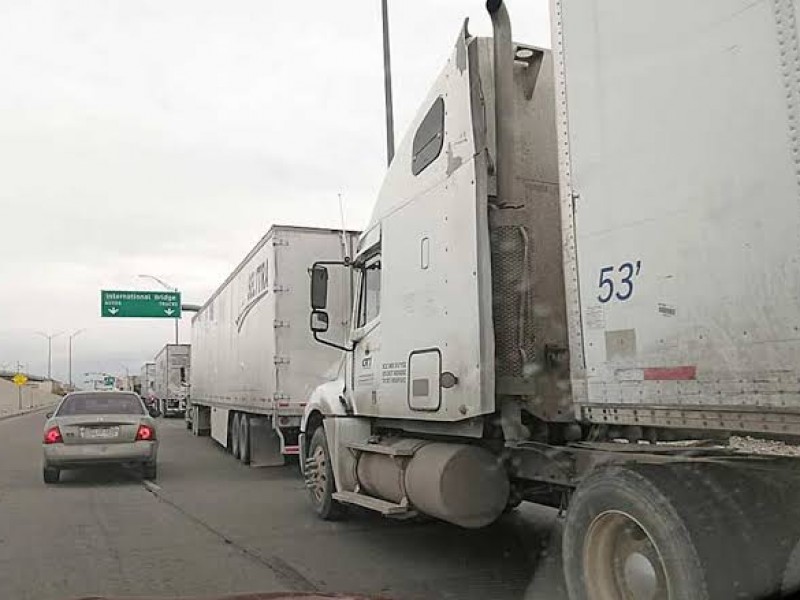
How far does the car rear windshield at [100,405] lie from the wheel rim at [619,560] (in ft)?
34.6

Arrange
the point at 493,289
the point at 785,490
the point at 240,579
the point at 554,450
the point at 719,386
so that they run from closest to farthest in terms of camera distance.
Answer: the point at 719,386
the point at 785,490
the point at 554,450
the point at 493,289
the point at 240,579

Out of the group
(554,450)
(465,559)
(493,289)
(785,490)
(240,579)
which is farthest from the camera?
(465,559)

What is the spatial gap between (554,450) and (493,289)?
1.21 meters

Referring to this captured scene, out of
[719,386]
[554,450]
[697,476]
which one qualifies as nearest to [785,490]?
[697,476]

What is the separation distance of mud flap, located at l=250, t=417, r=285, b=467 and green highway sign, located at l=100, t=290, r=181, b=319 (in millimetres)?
29755

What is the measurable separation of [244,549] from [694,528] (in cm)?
503

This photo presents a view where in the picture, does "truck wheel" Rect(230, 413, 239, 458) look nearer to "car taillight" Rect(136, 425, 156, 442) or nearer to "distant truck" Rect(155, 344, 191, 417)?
"car taillight" Rect(136, 425, 156, 442)

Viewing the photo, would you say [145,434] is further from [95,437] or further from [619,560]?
[619,560]

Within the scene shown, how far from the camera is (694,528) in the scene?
12.6 ft

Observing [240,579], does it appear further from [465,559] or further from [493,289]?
[493,289]

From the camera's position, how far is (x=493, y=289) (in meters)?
5.85

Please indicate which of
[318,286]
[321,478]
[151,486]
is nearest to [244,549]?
[321,478]

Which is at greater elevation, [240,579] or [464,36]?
[464,36]

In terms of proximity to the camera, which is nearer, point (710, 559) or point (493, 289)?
point (710, 559)
